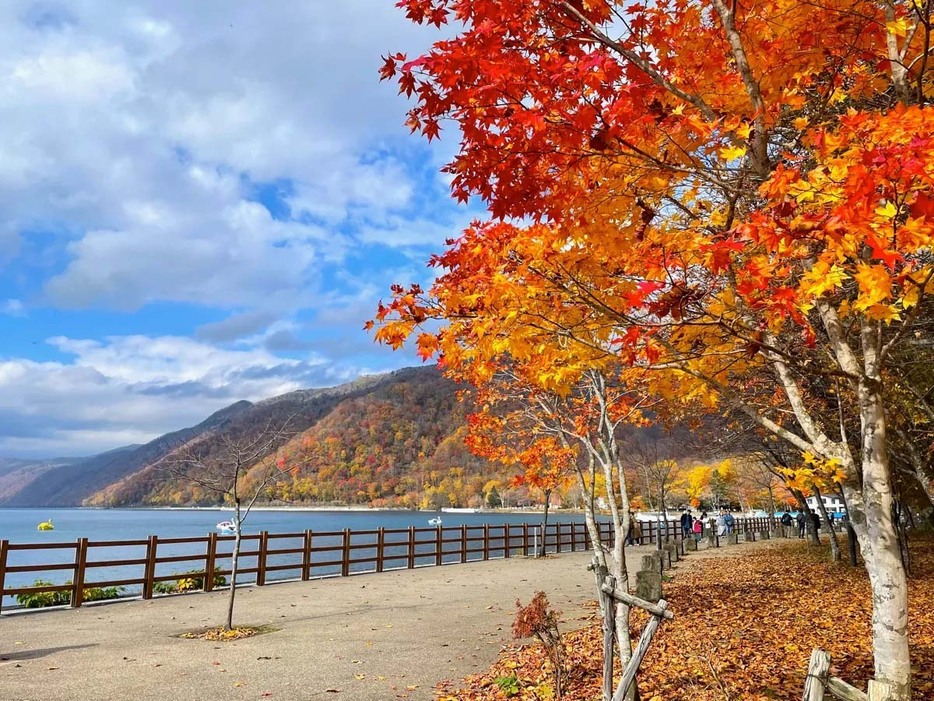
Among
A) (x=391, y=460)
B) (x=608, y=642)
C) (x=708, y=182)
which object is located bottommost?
(x=608, y=642)

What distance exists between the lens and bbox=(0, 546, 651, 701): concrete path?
6.38 m

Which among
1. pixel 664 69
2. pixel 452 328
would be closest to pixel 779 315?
pixel 664 69

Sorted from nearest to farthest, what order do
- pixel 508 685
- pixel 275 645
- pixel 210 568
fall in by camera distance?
pixel 508 685
pixel 275 645
pixel 210 568

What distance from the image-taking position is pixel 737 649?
7355 mm

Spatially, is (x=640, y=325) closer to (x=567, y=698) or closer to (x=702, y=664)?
(x=567, y=698)

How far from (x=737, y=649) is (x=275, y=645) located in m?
5.80

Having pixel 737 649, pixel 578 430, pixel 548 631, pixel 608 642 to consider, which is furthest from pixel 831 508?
pixel 608 642

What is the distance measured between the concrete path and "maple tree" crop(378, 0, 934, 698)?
13.7 ft

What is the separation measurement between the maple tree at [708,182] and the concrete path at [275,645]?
4.18 meters

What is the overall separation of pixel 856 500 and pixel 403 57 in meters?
4.00

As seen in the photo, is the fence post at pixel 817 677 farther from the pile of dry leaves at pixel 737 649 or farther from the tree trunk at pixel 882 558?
the pile of dry leaves at pixel 737 649

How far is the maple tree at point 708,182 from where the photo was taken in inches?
114

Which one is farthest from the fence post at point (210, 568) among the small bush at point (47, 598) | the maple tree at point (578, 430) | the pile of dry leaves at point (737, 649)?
the pile of dry leaves at point (737, 649)

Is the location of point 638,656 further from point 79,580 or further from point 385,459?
point 385,459
